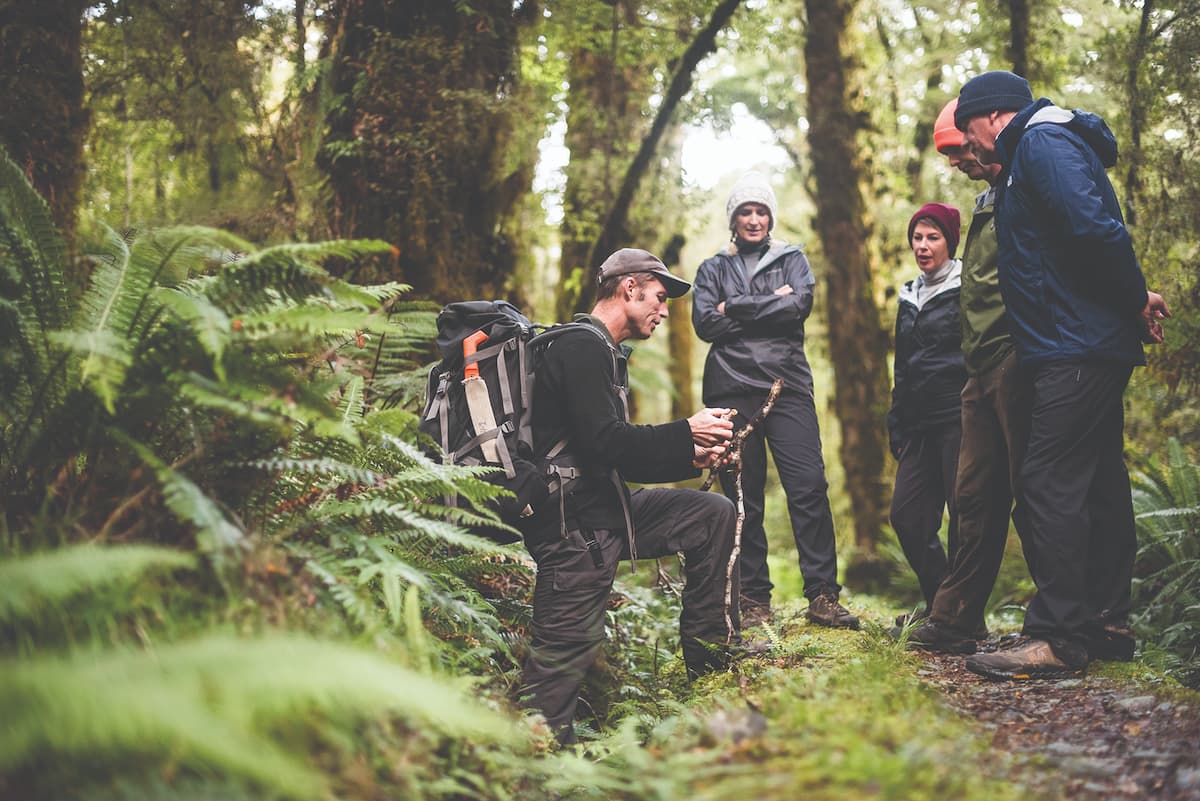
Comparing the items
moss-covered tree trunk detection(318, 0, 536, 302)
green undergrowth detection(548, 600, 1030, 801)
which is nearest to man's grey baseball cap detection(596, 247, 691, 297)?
green undergrowth detection(548, 600, 1030, 801)

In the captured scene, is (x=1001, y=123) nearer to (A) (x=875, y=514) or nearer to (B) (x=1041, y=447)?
(B) (x=1041, y=447)

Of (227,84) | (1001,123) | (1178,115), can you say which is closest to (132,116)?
(227,84)

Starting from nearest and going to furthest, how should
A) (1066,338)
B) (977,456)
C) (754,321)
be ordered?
(1066,338) < (977,456) < (754,321)

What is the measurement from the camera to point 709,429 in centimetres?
428

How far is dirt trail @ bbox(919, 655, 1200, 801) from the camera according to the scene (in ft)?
8.38

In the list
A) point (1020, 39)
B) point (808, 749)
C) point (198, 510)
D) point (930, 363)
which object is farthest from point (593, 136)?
point (808, 749)

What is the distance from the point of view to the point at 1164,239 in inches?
253

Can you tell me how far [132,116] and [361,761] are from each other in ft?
24.0

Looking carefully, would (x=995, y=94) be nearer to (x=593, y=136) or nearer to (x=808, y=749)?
(x=808, y=749)

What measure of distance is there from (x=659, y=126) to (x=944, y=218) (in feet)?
10.2

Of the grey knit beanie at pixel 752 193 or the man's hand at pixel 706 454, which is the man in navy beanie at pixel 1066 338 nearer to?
the man's hand at pixel 706 454

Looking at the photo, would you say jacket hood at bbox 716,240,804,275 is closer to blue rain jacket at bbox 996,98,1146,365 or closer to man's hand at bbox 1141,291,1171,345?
blue rain jacket at bbox 996,98,1146,365

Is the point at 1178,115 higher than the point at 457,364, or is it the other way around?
the point at 1178,115

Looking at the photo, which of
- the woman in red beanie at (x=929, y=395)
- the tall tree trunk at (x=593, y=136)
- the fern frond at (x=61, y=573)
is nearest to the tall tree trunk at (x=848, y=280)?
the tall tree trunk at (x=593, y=136)
